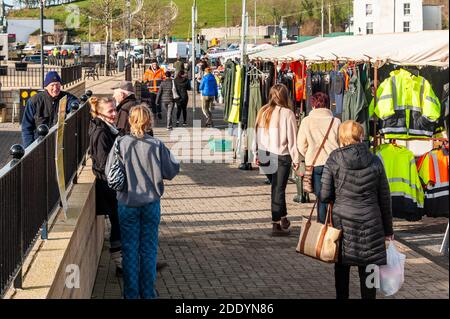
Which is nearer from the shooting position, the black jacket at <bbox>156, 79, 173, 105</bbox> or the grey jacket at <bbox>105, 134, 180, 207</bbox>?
the grey jacket at <bbox>105, 134, 180, 207</bbox>

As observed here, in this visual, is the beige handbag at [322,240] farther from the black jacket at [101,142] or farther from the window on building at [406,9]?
the window on building at [406,9]

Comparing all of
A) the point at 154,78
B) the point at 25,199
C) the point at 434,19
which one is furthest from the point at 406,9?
the point at 25,199

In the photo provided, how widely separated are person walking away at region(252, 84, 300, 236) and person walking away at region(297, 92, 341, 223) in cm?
80

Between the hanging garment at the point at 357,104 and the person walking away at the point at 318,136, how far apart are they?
1801 mm

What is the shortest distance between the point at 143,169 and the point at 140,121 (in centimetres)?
40

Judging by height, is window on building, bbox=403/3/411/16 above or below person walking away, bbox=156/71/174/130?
above

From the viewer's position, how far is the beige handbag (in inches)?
305

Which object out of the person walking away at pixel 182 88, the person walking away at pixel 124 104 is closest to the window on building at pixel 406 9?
the person walking away at pixel 182 88

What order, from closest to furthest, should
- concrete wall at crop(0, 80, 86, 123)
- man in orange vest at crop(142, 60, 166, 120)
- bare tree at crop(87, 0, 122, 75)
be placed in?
1. concrete wall at crop(0, 80, 86, 123)
2. man in orange vest at crop(142, 60, 166, 120)
3. bare tree at crop(87, 0, 122, 75)

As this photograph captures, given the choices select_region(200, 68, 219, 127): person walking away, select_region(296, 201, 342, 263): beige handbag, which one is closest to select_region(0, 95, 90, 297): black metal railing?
select_region(296, 201, 342, 263): beige handbag

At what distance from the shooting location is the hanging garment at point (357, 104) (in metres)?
12.8

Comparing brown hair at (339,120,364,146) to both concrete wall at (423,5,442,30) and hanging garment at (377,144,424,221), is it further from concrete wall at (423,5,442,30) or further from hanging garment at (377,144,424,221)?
concrete wall at (423,5,442,30)

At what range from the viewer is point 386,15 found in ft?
337
